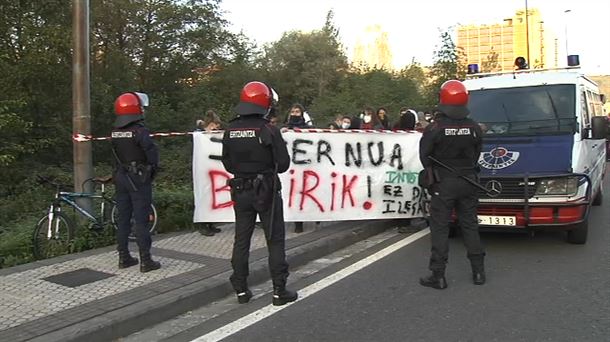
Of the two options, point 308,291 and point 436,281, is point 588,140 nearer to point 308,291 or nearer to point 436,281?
point 436,281

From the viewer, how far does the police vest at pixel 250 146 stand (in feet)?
17.3

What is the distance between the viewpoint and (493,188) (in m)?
7.04

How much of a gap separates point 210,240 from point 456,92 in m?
3.73

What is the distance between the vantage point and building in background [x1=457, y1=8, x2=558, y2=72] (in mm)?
33041

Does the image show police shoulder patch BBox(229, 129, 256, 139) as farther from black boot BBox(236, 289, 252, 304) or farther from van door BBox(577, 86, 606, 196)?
van door BBox(577, 86, 606, 196)

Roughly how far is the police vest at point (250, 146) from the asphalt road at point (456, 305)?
1.28 metres

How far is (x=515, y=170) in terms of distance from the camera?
23.3 feet

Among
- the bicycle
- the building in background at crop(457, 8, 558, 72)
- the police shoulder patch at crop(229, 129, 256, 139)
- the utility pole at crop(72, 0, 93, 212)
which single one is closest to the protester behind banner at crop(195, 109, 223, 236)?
the bicycle

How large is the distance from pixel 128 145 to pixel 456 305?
3.63 metres

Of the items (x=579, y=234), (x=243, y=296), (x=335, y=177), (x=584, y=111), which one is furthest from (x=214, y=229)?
(x=584, y=111)

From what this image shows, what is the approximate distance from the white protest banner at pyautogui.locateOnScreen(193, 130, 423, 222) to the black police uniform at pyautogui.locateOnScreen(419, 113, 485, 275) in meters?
2.66

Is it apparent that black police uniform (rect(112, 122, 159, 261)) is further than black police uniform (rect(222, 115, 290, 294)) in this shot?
Yes

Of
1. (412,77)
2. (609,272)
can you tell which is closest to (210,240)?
(609,272)

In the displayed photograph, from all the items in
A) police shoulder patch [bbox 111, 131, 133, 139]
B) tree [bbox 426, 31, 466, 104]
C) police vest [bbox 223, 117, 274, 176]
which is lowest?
police vest [bbox 223, 117, 274, 176]
